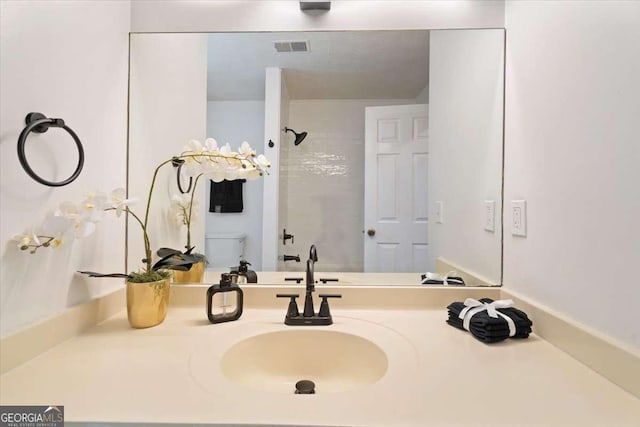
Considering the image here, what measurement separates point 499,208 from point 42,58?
4.66 ft

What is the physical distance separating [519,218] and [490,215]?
6.6 inches

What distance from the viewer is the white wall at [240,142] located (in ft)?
4.20

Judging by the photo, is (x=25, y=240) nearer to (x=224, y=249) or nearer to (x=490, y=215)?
(x=224, y=249)

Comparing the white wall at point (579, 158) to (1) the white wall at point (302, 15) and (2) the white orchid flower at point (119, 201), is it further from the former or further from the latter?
(2) the white orchid flower at point (119, 201)

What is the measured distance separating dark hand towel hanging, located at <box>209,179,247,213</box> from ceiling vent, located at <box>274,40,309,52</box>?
1.82ft

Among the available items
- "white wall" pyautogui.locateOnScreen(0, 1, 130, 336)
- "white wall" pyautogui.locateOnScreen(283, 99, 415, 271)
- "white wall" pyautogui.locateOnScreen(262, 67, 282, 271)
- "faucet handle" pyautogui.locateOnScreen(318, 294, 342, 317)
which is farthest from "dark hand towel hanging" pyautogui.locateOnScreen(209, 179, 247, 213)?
"faucet handle" pyautogui.locateOnScreen(318, 294, 342, 317)

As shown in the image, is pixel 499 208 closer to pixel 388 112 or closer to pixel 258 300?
pixel 388 112

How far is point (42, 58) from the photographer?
29.6 inches

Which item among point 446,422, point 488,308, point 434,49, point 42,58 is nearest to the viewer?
point 446,422

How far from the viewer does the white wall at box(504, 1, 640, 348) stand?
0.62 metres

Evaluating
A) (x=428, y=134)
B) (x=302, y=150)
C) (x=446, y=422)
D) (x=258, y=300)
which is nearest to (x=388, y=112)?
(x=428, y=134)

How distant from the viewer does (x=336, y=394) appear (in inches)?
22.9

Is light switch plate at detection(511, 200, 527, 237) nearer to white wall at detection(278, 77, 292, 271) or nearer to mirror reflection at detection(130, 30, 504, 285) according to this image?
mirror reflection at detection(130, 30, 504, 285)

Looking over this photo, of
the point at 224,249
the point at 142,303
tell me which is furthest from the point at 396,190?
the point at 142,303
